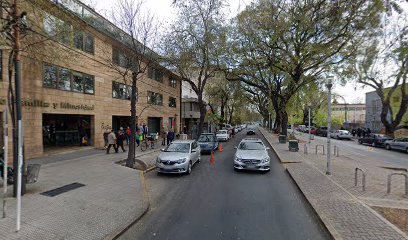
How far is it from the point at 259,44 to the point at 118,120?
585 inches

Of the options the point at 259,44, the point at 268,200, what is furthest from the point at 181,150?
the point at 259,44

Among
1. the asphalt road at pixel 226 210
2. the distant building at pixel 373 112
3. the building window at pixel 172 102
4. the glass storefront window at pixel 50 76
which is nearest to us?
the asphalt road at pixel 226 210

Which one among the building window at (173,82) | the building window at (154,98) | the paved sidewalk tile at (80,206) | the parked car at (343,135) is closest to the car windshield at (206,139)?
the paved sidewalk tile at (80,206)

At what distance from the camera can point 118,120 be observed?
69.5 ft

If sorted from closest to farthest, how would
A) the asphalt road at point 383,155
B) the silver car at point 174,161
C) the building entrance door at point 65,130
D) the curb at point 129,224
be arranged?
the curb at point 129,224 → the silver car at point 174,161 → the asphalt road at point 383,155 → the building entrance door at point 65,130

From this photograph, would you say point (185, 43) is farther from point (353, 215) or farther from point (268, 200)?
point (353, 215)

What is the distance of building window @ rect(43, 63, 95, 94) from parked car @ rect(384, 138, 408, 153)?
25.8 m

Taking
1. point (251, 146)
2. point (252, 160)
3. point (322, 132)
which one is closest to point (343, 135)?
point (322, 132)

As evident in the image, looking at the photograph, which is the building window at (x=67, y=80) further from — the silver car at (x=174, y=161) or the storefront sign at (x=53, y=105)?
the silver car at (x=174, y=161)

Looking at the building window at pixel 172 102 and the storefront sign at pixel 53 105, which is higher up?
the building window at pixel 172 102

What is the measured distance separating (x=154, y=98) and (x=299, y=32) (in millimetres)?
16313

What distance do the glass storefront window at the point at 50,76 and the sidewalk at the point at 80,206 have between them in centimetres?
543

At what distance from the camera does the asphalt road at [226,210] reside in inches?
182

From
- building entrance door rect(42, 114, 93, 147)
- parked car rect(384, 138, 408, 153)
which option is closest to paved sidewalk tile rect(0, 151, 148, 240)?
building entrance door rect(42, 114, 93, 147)
